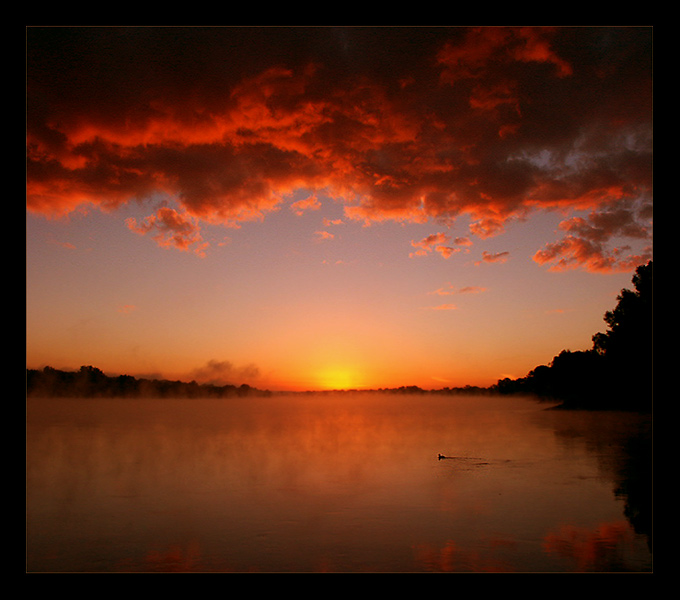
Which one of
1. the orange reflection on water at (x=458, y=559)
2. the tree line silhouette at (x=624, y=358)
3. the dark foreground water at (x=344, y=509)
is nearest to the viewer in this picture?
the orange reflection on water at (x=458, y=559)

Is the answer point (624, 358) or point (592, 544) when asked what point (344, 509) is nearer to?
point (592, 544)

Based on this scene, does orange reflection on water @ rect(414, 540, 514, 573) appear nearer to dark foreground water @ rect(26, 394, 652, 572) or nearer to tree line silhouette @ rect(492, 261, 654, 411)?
dark foreground water @ rect(26, 394, 652, 572)

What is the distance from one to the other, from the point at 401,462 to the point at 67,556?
377 inches

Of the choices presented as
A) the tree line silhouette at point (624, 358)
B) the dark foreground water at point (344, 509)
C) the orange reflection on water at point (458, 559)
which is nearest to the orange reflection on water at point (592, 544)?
the dark foreground water at point (344, 509)

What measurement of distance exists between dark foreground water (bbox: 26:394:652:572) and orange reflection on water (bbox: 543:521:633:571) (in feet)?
0.09

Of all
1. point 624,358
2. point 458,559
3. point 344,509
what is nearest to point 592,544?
point 458,559

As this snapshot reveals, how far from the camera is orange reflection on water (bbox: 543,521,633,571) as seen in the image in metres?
7.37

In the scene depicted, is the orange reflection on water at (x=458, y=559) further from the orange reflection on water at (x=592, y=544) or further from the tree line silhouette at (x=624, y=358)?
the tree line silhouette at (x=624, y=358)

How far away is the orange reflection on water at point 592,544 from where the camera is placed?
24.2 ft

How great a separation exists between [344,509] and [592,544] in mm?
4280

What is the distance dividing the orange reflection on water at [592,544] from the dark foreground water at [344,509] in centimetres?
3
